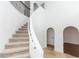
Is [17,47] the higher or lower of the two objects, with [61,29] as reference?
lower

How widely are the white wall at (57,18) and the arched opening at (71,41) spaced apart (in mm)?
731

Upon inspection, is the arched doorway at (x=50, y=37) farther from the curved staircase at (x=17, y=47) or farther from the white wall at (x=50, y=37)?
the curved staircase at (x=17, y=47)

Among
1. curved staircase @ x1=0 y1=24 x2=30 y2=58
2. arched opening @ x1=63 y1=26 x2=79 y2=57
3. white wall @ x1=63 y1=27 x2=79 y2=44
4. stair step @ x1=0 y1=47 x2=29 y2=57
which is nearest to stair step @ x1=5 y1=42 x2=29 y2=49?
curved staircase @ x1=0 y1=24 x2=30 y2=58

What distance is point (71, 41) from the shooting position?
8570 millimetres

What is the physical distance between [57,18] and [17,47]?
473 cm

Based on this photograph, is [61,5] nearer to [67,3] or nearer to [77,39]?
[67,3]

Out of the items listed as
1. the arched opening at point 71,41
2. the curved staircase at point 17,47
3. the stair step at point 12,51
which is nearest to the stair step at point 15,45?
the curved staircase at point 17,47

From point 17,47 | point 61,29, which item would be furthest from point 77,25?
point 17,47

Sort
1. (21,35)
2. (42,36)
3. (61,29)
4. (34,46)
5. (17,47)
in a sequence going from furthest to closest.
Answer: (42,36) → (61,29) → (21,35) → (17,47) → (34,46)

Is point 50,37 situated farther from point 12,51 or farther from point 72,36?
point 12,51

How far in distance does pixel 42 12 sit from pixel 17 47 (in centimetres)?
466

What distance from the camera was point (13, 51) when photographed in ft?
11.0

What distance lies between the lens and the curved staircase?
3235 millimetres

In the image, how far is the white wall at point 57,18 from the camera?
7.01 metres
